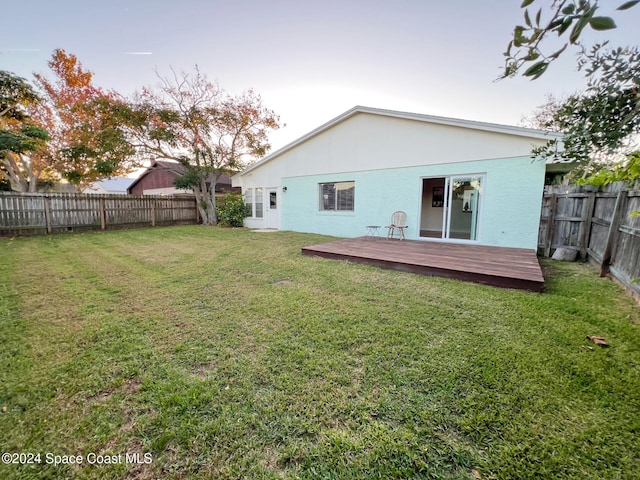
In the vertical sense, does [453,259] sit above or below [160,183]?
below

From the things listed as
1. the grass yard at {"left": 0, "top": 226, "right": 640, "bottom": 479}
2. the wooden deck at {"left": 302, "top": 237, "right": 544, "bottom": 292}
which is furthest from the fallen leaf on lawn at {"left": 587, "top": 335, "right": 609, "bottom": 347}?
the wooden deck at {"left": 302, "top": 237, "right": 544, "bottom": 292}

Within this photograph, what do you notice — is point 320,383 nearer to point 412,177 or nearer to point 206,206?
point 412,177

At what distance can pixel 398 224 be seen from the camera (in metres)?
7.73

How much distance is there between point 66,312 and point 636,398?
202 inches

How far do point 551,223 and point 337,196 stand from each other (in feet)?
19.2

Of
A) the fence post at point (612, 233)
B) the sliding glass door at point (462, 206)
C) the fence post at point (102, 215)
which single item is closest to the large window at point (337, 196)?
the sliding glass door at point (462, 206)

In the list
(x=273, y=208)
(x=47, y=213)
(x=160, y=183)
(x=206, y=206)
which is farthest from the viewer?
(x=160, y=183)

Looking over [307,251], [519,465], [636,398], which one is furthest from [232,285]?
[636,398]

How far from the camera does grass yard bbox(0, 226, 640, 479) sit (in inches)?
51.2

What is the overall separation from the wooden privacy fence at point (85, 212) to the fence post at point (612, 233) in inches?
603

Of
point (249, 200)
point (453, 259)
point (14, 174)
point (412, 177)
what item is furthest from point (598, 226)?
point (14, 174)

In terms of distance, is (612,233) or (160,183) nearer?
(612,233)

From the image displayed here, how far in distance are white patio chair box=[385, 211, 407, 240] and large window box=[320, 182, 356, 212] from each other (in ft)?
5.16

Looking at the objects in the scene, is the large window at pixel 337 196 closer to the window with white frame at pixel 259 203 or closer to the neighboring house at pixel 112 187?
the window with white frame at pixel 259 203
